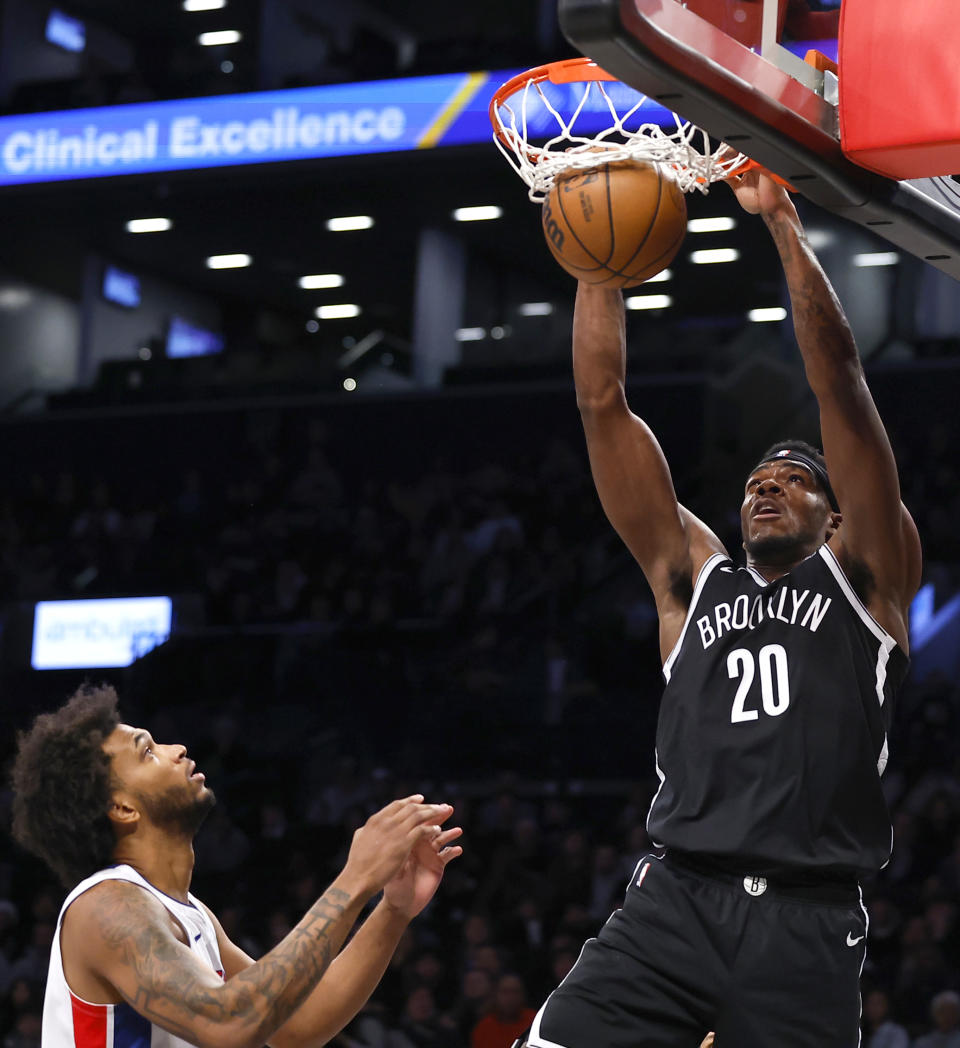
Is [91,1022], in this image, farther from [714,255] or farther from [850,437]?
[714,255]

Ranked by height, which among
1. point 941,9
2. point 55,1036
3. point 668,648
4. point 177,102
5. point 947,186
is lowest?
point 55,1036

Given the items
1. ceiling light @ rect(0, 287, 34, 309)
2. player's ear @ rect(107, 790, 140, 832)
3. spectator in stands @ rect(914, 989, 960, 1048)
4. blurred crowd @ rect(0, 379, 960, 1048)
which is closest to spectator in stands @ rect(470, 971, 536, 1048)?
blurred crowd @ rect(0, 379, 960, 1048)

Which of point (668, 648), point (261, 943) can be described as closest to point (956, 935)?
point (261, 943)

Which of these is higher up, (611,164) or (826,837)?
(611,164)

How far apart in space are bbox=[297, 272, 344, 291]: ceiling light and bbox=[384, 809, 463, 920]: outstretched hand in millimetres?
18232

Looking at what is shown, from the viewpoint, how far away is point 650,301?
19.5m

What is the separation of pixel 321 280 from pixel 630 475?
59.1 feet

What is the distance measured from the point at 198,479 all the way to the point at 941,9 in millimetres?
15351

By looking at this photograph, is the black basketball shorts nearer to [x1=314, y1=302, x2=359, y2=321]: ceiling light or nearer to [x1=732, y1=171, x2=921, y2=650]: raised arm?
[x1=732, y1=171, x2=921, y2=650]: raised arm

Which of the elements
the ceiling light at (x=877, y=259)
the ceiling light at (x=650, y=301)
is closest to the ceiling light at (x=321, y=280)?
the ceiling light at (x=650, y=301)

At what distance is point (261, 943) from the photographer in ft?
33.7

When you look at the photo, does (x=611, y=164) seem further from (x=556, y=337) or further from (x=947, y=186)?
(x=556, y=337)

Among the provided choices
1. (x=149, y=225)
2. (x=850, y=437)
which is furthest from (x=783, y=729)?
(x=149, y=225)

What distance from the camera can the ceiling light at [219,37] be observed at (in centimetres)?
1927
